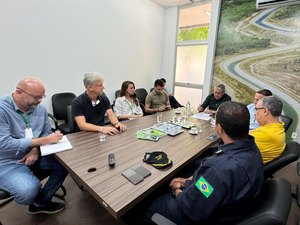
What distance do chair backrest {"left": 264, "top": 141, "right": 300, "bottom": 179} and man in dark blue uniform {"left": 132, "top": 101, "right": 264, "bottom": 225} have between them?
2.01 feet

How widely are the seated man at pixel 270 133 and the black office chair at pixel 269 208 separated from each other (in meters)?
0.56

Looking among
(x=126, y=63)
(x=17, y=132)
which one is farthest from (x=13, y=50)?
(x=126, y=63)

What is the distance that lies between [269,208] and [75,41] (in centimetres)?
334

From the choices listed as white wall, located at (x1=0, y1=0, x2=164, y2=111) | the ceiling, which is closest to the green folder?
white wall, located at (x1=0, y1=0, x2=164, y2=111)

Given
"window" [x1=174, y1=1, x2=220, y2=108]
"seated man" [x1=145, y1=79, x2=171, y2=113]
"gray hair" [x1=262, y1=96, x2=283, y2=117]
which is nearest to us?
"gray hair" [x1=262, y1=96, x2=283, y2=117]

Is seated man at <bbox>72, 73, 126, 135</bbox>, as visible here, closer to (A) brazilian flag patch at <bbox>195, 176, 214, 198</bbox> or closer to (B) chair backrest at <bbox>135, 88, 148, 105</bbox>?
(A) brazilian flag patch at <bbox>195, 176, 214, 198</bbox>

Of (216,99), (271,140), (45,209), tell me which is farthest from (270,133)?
(45,209)

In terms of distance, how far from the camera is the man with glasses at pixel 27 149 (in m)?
1.37

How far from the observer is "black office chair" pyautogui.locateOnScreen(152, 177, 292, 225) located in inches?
28.8

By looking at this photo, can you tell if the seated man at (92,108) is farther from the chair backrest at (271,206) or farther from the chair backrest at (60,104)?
the chair backrest at (271,206)

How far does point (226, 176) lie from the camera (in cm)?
86

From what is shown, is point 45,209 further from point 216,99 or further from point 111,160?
point 216,99

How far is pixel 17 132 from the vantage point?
60.3 inches

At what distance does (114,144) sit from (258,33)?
3.62 m
